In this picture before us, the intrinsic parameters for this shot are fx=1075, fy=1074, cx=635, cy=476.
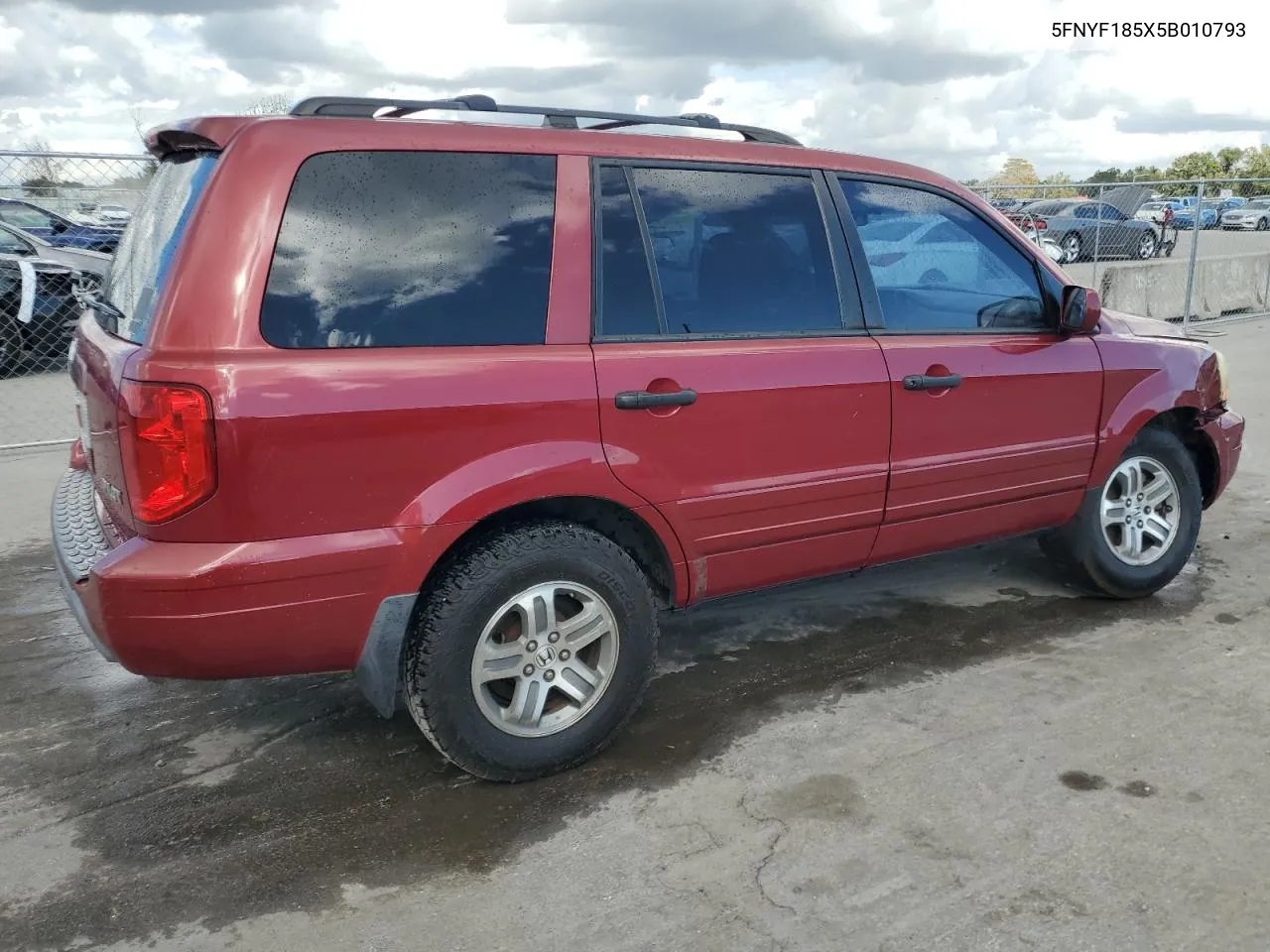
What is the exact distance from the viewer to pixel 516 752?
123 inches

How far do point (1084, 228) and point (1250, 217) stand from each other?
15.9 feet

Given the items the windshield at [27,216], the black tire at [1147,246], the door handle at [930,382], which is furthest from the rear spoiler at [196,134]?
the black tire at [1147,246]

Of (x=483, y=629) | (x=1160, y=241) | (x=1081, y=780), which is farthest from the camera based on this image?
(x=1160, y=241)

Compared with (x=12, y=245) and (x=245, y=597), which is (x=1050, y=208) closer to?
(x=12, y=245)

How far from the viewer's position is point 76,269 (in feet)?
26.6

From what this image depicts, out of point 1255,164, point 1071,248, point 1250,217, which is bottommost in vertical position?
point 1071,248

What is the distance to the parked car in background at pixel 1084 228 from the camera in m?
18.3

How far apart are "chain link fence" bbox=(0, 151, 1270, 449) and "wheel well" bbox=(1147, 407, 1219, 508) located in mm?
2473

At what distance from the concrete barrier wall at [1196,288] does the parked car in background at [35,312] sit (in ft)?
36.1

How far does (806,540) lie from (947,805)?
38.9 inches

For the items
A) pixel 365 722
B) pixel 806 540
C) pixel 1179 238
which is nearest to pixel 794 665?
pixel 806 540

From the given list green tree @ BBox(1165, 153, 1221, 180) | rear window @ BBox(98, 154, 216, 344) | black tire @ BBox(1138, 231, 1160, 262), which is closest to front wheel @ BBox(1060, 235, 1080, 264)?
black tire @ BBox(1138, 231, 1160, 262)

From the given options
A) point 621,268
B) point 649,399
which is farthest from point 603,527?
point 621,268

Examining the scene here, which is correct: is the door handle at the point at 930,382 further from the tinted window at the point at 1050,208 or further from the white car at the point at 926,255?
the tinted window at the point at 1050,208
